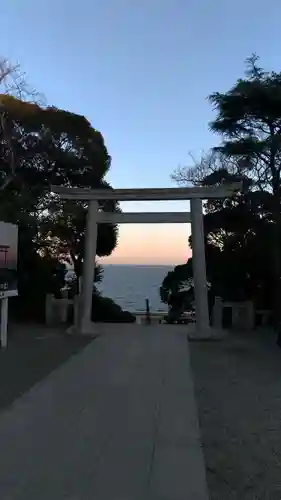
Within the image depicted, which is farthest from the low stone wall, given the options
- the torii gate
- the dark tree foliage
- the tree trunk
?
the dark tree foliage

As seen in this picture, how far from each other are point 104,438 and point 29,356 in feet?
17.5

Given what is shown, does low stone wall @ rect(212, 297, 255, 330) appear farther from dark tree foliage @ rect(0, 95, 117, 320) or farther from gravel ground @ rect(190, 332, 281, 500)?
dark tree foliage @ rect(0, 95, 117, 320)

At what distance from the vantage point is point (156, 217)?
14672 mm

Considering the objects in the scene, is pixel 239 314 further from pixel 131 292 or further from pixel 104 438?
pixel 131 292

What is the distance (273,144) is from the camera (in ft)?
45.6

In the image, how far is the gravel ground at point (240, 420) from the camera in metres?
4.25

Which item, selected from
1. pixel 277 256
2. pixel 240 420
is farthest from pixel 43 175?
pixel 240 420

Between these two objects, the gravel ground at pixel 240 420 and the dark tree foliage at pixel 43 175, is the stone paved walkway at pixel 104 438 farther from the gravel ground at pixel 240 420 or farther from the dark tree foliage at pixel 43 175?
the dark tree foliage at pixel 43 175

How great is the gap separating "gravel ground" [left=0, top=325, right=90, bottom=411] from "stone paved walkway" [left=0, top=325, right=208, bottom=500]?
291mm

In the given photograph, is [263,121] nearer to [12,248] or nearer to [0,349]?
[12,248]

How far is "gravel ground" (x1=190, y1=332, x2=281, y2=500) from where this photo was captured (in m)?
→ 4.25

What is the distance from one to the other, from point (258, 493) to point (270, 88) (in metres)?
12.2

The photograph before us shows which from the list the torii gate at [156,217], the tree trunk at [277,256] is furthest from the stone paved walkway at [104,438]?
the tree trunk at [277,256]

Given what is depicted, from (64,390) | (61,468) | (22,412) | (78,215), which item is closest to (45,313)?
(78,215)
